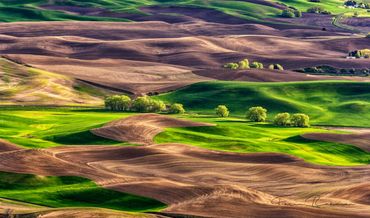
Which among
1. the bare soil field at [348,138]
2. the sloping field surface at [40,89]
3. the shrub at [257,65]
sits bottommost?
the sloping field surface at [40,89]

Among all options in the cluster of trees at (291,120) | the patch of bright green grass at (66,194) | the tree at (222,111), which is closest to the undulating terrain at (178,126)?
the patch of bright green grass at (66,194)

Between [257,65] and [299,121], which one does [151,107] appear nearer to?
[299,121]

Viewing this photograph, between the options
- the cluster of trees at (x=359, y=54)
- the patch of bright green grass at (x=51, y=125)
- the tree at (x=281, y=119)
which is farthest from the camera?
the cluster of trees at (x=359, y=54)

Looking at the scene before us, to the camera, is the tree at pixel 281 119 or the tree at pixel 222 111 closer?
the tree at pixel 281 119

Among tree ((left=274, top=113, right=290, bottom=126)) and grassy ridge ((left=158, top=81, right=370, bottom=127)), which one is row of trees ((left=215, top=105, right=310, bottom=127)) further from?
grassy ridge ((left=158, top=81, right=370, bottom=127))

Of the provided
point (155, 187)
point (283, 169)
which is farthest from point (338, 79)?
point (155, 187)

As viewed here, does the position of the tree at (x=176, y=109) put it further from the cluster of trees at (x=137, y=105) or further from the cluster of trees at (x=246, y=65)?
the cluster of trees at (x=246, y=65)

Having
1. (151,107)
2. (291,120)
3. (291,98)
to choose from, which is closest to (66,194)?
(291,120)

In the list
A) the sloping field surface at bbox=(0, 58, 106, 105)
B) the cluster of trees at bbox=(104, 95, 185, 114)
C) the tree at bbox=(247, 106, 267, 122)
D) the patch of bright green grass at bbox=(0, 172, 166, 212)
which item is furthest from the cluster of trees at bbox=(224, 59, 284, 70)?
the patch of bright green grass at bbox=(0, 172, 166, 212)
